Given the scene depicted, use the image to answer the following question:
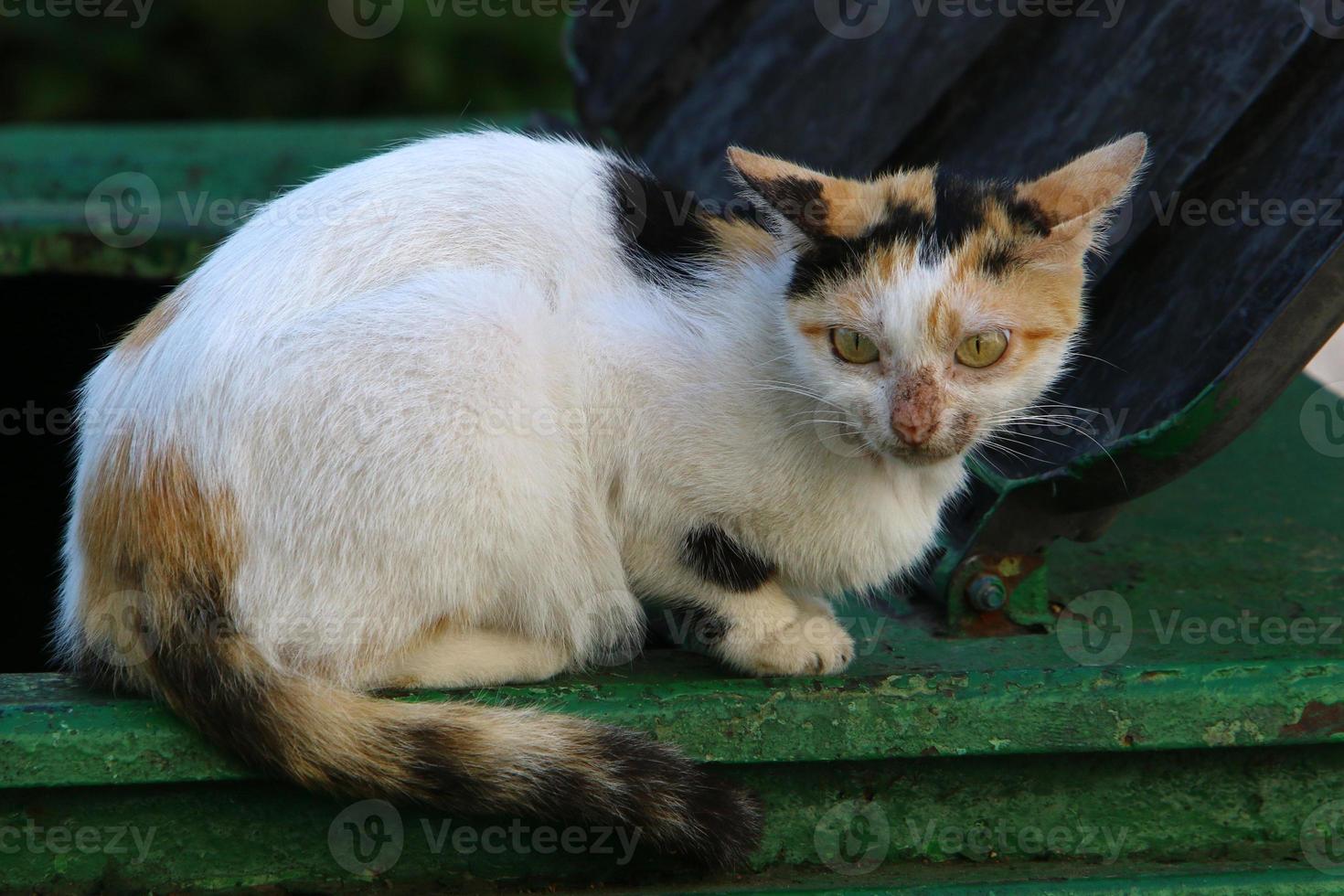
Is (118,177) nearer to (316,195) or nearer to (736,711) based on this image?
(316,195)

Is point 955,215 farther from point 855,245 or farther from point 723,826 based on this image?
point 723,826

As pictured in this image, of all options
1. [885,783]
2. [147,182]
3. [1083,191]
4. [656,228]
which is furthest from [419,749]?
[147,182]

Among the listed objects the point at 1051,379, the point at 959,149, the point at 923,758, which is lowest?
the point at 923,758

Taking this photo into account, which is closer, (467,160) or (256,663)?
(256,663)

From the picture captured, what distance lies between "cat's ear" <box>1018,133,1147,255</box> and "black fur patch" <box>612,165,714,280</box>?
0.47 m

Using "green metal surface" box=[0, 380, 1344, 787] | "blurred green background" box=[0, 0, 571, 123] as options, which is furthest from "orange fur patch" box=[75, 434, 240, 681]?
"blurred green background" box=[0, 0, 571, 123]

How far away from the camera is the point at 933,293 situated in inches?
63.9

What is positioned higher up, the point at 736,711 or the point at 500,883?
the point at 736,711

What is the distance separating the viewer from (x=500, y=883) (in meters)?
1.79

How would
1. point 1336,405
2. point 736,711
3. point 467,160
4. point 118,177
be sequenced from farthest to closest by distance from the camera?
1. point 118,177
2. point 1336,405
3. point 467,160
4. point 736,711

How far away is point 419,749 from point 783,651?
533mm

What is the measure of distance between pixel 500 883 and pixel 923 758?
62 centimetres

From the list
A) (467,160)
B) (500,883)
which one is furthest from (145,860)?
(467,160)

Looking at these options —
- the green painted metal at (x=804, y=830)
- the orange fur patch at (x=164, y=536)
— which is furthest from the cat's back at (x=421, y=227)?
the green painted metal at (x=804, y=830)
